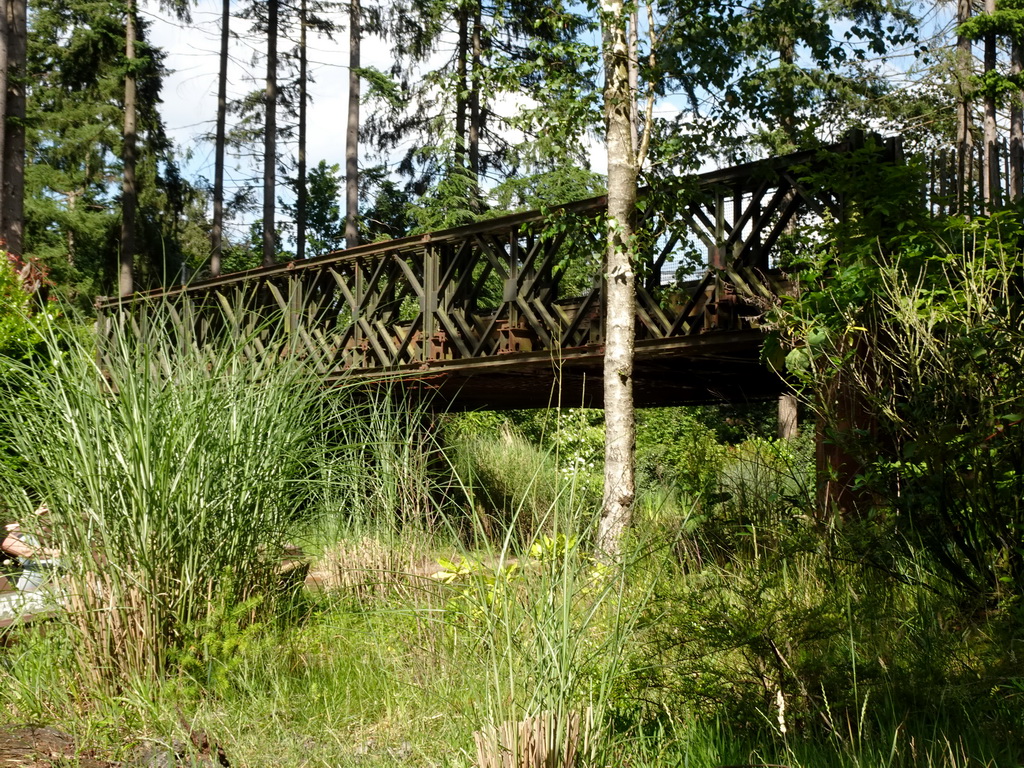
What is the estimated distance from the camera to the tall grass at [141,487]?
3732 mm

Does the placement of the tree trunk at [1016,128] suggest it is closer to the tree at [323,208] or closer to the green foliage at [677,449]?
the green foliage at [677,449]

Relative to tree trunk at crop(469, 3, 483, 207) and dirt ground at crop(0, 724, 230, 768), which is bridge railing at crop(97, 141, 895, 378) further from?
tree trunk at crop(469, 3, 483, 207)

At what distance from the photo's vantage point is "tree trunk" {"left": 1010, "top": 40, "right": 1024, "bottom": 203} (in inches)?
714

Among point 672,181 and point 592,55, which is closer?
point 592,55

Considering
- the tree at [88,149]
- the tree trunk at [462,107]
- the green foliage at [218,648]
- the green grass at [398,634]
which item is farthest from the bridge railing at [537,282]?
the tree at [88,149]

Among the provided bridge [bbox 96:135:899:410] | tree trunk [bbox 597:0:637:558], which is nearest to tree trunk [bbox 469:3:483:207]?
bridge [bbox 96:135:899:410]

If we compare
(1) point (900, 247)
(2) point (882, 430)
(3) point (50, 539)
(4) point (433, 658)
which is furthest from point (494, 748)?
(1) point (900, 247)

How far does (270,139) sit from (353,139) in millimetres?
3896

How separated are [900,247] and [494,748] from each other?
373 cm

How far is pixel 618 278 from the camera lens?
6293 millimetres

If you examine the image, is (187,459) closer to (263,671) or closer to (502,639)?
(263,671)

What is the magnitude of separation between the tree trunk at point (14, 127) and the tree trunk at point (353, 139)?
610 centimetres

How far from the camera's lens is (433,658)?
12.0 ft

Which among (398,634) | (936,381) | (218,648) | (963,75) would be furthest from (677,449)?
(218,648)
